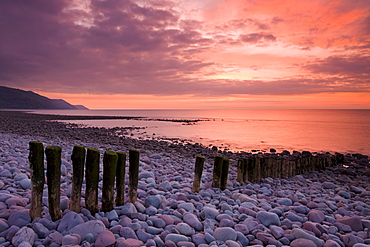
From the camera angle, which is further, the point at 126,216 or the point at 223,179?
the point at 223,179

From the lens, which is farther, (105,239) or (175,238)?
(175,238)

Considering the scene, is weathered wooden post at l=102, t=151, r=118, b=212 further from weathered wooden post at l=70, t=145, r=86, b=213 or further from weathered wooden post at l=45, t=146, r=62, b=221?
weathered wooden post at l=45, t=146, r=62, b=221

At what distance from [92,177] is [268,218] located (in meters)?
3.54

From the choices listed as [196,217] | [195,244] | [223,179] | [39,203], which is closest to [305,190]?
[223,179]

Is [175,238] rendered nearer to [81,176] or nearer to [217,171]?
[81,176]

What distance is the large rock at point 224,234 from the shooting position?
419 cm

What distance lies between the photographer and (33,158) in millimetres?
4098

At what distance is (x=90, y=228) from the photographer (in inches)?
155

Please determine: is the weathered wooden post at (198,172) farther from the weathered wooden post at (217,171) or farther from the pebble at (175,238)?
the pebble at (175,238)

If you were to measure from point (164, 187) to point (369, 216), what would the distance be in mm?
4956

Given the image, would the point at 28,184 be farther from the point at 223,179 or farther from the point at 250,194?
the point at 250,194

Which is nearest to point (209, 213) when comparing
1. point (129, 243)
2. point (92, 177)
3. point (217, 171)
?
point (129, 243)

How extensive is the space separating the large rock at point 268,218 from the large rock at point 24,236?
4.03 meters

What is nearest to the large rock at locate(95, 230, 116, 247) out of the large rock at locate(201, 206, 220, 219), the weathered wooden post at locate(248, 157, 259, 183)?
the large rock at locate(201, 206, 220, 219)
